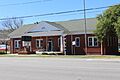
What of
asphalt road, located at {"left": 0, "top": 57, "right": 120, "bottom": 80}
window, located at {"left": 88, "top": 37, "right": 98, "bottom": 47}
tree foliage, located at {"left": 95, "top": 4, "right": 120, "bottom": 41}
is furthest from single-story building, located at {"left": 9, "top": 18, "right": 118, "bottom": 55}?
asphalt road, located at {"left": 0, "top": 57, "right": 120, "bottom": 80}

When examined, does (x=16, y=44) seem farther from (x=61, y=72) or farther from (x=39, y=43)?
(x=61, y=72)

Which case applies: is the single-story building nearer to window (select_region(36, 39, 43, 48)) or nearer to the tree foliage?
window (select_region(36, 39, 43, 48))

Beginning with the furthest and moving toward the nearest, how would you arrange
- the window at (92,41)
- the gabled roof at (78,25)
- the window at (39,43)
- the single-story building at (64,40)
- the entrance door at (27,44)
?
1. the entrance door at (27,44)
2. the window at (39,43)
3. the gabled roof at (78,25)
4. the single-story building at (64,40)
5. the window at (92,41)

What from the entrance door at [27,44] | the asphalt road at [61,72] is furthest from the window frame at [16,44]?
the asphalt road at [61,72]

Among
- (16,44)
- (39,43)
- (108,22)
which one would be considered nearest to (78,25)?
(39,43)

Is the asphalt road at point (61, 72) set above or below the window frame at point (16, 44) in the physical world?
below

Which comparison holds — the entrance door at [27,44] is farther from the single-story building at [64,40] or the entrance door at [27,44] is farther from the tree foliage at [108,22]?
the tree foliage at [108,22]

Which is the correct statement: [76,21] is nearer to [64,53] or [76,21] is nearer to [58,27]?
[58,27]

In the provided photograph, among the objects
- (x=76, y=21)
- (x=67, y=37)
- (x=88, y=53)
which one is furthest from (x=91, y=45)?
(x=76, y=21)

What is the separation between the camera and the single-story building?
5131 cm

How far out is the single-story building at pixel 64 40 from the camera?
2020 inches

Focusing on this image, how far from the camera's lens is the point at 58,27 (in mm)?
55719

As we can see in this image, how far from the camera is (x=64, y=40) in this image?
A: 178 ft

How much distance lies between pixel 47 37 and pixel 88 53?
908cm
